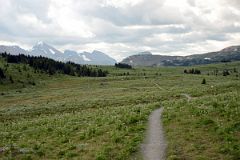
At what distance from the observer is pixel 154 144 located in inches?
878

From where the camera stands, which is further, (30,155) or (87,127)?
(87,127)

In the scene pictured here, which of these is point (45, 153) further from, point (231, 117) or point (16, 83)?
point (16, 83)

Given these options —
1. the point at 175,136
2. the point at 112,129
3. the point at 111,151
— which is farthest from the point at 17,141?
the point at 175,136

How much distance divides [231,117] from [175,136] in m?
4.78

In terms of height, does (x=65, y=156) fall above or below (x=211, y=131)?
below

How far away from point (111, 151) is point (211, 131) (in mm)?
6467

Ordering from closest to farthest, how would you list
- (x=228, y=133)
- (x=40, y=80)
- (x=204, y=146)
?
(x=204, y=146) < (x=228, y=133) < (x=40, y=80)

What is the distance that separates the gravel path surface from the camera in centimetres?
1998

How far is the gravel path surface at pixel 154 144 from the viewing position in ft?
65.6

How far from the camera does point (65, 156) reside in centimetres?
2239

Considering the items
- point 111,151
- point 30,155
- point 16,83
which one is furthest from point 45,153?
point 16,83

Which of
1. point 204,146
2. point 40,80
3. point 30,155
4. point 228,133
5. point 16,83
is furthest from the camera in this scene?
point 40,80

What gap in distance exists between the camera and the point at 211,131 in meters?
23.1

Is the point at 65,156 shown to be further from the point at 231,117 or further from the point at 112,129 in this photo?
→ the point at 231,117
